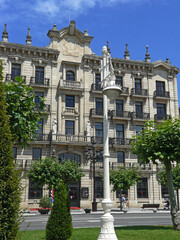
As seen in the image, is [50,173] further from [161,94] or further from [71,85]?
[161,94]

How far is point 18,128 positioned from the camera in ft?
34.6

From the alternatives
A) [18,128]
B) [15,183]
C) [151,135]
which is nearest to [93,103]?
[151,135]

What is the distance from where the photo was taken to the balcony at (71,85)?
33984 millimetres

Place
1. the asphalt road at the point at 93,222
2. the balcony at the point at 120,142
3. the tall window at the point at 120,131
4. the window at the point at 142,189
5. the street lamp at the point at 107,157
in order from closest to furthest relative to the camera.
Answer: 1. the street lamp at the point at 107,157
2. the asphalt road at the point at 93,222
3. the balcony at the point at 120,142
4. the window at the point at 142,189
5. the tall window at the point at 120,131

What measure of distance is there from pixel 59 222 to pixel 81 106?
25.9m

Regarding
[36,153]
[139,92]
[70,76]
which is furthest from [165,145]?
[139,92]

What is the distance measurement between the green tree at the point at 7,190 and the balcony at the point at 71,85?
27878 millimetres

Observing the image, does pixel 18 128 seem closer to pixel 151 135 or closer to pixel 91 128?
pixel 151 135

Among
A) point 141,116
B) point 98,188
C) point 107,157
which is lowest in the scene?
point 98,188

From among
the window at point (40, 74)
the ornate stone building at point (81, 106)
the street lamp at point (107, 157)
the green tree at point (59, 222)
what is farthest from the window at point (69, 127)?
the green tree at point (59, 222)

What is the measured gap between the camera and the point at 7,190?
610 centimetres

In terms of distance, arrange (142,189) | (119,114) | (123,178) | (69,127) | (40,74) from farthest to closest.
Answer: (119,114)
(142,189)
(40,74)
(69,127)
(123,178)

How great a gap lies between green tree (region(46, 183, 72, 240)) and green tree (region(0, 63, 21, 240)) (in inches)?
135

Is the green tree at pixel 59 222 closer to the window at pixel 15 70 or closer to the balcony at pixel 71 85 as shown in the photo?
the balcony at pixel 71 85
